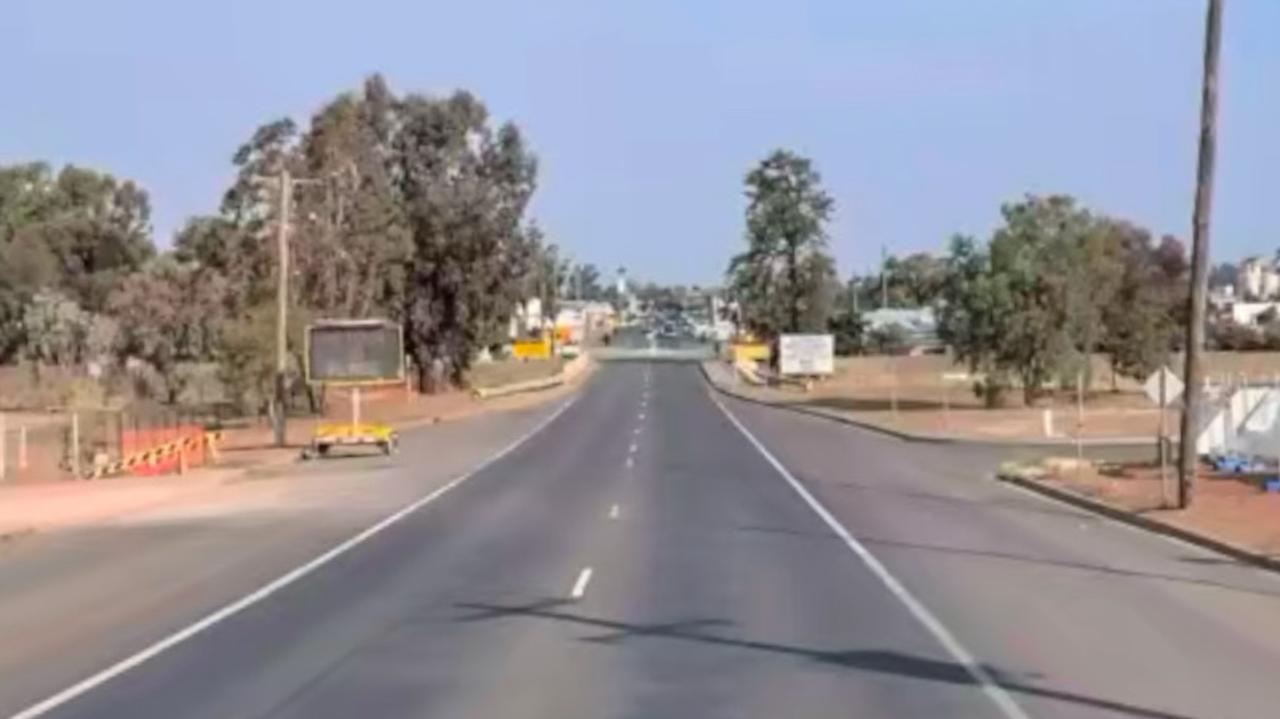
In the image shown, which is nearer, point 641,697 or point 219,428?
point 641,697

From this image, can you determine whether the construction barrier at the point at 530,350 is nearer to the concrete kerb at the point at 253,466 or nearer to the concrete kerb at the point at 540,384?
the concrete kerb at the point at 540,384

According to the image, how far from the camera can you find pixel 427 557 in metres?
23.4

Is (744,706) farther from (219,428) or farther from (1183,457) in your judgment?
(219,428)

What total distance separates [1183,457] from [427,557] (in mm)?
12698

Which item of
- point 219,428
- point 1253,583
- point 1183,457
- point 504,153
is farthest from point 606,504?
point 504,153

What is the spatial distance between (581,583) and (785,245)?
127681mm

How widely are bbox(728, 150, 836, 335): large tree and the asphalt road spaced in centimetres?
11241

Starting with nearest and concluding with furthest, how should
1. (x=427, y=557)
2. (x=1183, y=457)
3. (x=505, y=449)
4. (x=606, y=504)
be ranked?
(x=427, y=557)
(x=1183, y=457)
(x=606, y=504)
(x=505, y=449)

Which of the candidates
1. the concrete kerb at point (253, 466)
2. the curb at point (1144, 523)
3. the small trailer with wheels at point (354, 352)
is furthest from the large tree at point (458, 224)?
the curb at point (1144, 523)

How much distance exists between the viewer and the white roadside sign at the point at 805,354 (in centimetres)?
11619

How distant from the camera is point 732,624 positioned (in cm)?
1616

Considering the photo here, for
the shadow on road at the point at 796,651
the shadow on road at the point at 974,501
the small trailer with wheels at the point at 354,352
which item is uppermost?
the small trailer with wheels at the point at 354,352

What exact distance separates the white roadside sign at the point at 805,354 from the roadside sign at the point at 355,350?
55.5 metres

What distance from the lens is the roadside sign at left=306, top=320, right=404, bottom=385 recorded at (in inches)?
2454
